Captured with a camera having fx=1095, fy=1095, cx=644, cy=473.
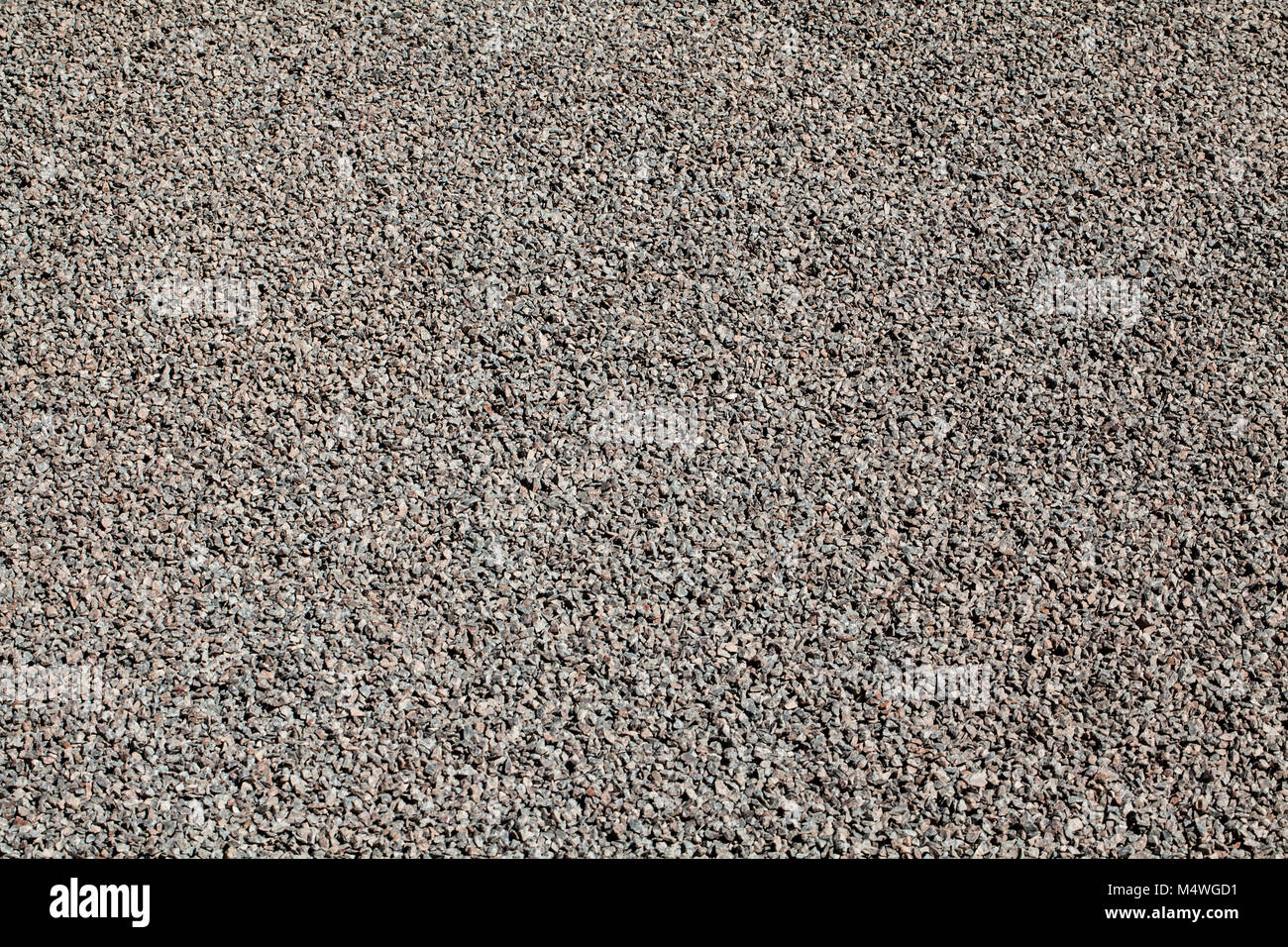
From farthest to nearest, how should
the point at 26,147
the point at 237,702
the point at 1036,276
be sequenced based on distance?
the point at 26,147 < the point at 1036,276 < the point at 237,702

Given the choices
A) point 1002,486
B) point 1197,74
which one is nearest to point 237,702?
point 1002,486

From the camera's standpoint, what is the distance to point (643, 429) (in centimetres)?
247

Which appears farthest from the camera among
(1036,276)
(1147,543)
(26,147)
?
(26,147)

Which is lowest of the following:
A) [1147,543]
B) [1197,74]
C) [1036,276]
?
[1147,543]

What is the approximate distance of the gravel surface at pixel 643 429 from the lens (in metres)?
2.06

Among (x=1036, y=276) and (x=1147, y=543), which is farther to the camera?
(x=1036, y=276)

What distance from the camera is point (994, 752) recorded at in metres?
2.07

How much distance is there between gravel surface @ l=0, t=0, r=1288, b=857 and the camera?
6.75 feet

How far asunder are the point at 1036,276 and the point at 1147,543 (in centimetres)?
75
